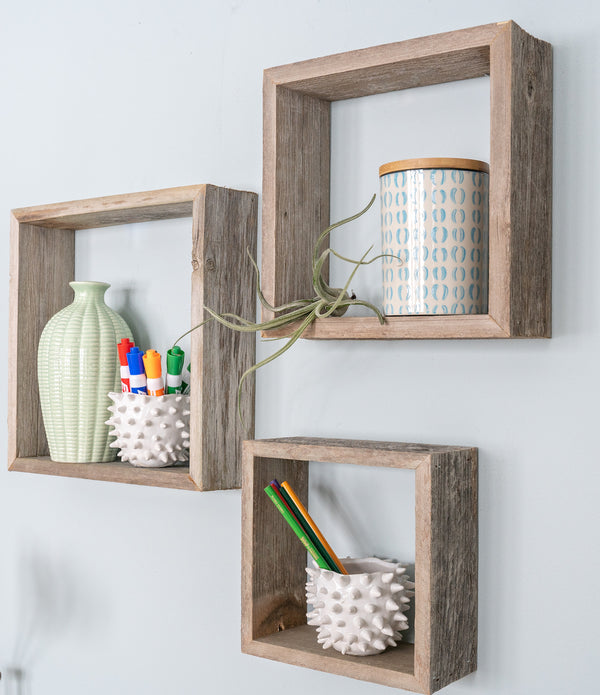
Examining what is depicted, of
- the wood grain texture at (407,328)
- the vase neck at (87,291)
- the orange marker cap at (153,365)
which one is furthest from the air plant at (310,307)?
the vase neck at (87,291)

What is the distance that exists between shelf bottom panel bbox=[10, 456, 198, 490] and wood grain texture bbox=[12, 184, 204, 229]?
0.84ft

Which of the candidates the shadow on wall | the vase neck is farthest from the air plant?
the shadow on wall

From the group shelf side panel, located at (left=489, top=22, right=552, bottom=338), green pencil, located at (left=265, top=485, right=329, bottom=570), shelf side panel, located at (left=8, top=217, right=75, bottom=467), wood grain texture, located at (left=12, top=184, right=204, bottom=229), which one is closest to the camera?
shelf side panel, located at (left=489, top=22, right=552, bottom=338)

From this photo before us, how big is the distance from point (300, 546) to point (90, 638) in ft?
1.11

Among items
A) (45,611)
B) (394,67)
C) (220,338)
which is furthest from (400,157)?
(45,611)

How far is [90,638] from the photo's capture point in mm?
1028

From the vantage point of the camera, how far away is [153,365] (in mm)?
884

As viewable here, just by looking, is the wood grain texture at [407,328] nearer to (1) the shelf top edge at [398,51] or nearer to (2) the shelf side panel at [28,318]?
(1) the shelf top edge at [398,51]

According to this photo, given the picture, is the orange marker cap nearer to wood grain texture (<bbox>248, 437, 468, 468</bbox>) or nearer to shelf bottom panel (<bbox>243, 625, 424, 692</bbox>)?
wood grain texture (<bbox>248, 437, 468, 468</bbox>)

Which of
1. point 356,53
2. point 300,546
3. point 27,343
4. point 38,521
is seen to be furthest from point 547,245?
point 38,521

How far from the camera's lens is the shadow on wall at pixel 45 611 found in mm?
1031

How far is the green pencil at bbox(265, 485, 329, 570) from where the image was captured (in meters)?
0.76

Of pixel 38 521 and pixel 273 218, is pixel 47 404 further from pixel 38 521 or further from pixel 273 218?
pixel 273 218

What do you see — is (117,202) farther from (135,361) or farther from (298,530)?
(298,530)
